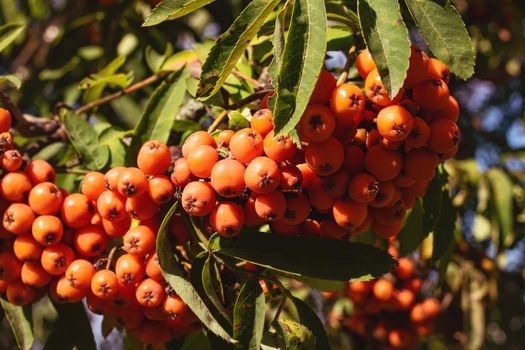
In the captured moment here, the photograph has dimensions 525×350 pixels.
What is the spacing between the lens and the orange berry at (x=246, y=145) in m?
1.60

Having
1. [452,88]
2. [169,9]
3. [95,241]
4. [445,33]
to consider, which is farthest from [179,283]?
[452,88]

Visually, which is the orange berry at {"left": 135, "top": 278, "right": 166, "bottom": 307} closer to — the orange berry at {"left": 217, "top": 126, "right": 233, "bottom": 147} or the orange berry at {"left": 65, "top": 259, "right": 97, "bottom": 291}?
the orange berry at {"left": 65, "top": 259, "right": 97, "bottom": 291}

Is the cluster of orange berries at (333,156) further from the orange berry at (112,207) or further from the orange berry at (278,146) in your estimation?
the orange berry at (112,207)

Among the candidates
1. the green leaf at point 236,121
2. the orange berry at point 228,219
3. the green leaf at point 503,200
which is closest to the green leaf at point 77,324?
the orange berry at point 228,219

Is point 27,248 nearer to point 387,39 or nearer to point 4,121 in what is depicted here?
point 4,121

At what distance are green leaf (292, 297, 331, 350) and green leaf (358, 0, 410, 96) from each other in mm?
885

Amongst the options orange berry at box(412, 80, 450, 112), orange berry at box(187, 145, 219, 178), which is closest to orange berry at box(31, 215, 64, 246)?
orange berry at box(187, 145, 219, 178)

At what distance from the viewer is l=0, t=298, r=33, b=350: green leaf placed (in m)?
2.08

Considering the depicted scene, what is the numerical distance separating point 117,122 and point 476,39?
307 centimetres

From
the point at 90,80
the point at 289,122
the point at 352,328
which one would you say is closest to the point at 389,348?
the point at 352,328

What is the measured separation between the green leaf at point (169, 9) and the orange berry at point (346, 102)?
0.45 meters

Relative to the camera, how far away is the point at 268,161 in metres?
1.54

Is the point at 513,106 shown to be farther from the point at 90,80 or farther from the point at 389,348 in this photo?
the point at 90,80

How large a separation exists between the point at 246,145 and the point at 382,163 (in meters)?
0.38
